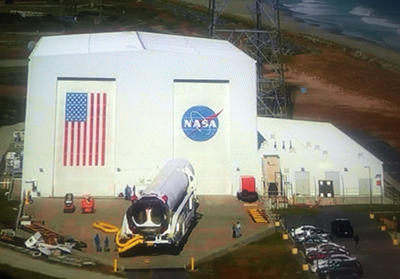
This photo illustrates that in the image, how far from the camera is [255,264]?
6398 mm

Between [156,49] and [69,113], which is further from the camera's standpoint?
[156,49]

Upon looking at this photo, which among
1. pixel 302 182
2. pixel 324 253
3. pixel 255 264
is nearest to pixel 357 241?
pixel 324 253

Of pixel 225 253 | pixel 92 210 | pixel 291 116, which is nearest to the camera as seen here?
pixel 225 253

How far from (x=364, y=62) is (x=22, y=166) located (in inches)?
406

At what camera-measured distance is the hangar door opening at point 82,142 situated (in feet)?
28.3

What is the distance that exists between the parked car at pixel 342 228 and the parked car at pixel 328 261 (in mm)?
989

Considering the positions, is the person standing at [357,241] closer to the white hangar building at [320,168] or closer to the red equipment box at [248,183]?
the white hangar building at [320,168]

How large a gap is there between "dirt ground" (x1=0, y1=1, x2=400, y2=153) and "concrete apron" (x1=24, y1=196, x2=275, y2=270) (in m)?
3.40

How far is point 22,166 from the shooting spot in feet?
30.1

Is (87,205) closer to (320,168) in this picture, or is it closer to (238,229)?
(238,229)

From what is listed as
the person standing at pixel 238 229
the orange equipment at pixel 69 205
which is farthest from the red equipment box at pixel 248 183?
the orange equipment at pixel 69 205

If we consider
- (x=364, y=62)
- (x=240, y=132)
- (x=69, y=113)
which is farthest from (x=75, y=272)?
(x=364, y=62)

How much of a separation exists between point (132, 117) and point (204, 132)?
1404 mm

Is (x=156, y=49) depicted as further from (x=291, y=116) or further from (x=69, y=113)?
(x=291, y=116)
